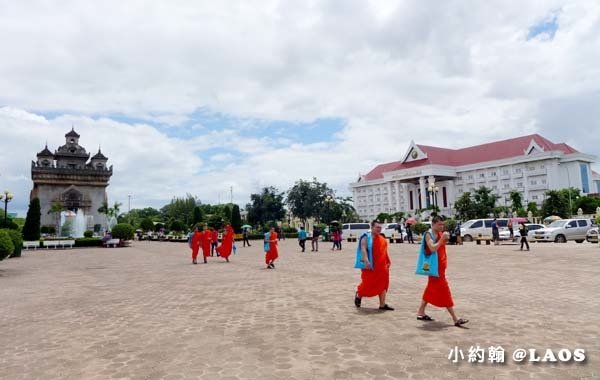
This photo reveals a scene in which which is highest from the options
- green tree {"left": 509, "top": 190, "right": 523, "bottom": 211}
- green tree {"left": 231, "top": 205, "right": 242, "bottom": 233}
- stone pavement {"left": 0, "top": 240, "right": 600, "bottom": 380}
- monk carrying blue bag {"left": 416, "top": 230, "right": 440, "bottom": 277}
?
green tree {"left": 509, "top": 190, "right": 523, "bottom": 211}

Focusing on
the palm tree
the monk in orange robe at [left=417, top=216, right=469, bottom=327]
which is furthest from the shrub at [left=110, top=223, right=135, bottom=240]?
the monk in orange robe at [left=417, top=216, right=469, bottom=327]

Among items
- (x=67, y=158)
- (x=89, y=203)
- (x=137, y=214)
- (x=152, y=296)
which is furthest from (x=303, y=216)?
(x=137, y=214)

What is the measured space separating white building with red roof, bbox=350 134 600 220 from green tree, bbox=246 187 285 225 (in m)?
21.1

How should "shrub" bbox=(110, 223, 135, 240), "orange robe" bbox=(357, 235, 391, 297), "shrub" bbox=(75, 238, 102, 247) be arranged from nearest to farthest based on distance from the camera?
"orange robe" bbox=(357, 235, 391, 297)
"shrub" bbox=(110, 223, 135, 240)
"shrub" bbox=(75, 238, 102, 247)

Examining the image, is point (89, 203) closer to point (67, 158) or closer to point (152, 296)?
point (67, 158)

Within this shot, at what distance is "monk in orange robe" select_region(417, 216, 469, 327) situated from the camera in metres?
5.77

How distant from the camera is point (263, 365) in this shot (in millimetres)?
4344

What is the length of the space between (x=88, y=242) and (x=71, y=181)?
30923 mm

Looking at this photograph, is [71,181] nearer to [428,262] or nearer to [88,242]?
[88,242]

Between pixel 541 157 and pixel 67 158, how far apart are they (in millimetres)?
73092

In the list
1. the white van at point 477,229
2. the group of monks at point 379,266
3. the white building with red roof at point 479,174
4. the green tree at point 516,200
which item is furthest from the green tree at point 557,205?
the group of monks at point 379,266

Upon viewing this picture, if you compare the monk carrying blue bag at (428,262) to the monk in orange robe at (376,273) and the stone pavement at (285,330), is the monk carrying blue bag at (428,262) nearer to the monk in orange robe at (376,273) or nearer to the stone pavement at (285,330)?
the stone pavement at (285,330)

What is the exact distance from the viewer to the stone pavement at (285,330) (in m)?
4.23

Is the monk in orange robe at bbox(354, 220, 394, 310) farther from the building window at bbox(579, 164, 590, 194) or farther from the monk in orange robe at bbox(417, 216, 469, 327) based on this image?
the building window at bbox(579, 164, 590, 194)
